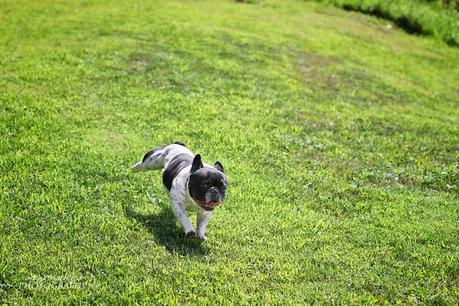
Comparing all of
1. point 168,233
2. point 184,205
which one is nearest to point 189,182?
point 184,205

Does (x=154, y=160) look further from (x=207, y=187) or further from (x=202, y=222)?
(x=207, y=187)

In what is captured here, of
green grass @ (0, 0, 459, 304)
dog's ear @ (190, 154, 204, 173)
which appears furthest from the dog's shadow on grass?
dog's ear @ (190, 154, 204, 173)

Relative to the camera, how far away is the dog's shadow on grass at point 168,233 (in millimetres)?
7418

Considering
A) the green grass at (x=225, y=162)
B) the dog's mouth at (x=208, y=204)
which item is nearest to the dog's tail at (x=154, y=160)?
the green grass at (x=225, y=162)

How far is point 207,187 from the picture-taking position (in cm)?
678

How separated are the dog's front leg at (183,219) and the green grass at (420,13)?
74.6ft

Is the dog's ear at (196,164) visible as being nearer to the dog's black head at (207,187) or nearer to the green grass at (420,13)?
the dog's black head at (207,187)

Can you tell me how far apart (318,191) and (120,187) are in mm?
3552

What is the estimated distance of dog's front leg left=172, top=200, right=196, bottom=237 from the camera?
7.26m

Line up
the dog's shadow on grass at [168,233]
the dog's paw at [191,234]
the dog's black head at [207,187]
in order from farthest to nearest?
1. the dog's shadow on grass at [168,233]
2. the dog's paw at [191,234]
3. the dog's black head at [207,187]

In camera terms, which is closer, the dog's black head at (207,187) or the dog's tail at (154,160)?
the dog's black head at (207,187)

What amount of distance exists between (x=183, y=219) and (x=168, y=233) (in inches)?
23.4

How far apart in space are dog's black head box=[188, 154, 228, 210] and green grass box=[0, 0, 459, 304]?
2.88ft

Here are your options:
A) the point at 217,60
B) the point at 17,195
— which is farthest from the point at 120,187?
the point at 217,60
